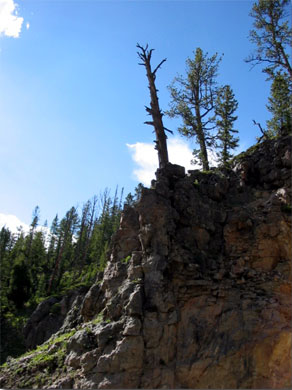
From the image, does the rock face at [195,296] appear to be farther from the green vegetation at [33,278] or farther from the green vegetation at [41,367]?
the green vegetation at [33,278]

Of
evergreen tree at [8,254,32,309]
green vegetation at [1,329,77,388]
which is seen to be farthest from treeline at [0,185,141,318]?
green vegetation at [1,329,77,388]

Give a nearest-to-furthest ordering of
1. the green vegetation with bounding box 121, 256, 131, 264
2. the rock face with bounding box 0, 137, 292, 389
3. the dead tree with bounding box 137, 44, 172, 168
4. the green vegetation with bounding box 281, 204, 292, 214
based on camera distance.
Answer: the rock face with bounding box 0, 137, 292, 389 → the green vegetation with bounding box 281, 204, 292, 214 → the green vegetation with bounding box 121, 256, 131, 264 → the dead tree with bounding box 137, 44, 172, 168

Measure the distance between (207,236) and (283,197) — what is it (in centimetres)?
338

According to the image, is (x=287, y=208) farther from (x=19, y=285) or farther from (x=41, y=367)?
(x=19, y=285)

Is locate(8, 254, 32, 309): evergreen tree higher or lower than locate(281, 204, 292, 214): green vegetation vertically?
higher

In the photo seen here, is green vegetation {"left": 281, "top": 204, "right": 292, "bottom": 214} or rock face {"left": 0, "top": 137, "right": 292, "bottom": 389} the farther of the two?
green vegetation {"left": 281, "top": 204, "right": 292, "bottom": 214}

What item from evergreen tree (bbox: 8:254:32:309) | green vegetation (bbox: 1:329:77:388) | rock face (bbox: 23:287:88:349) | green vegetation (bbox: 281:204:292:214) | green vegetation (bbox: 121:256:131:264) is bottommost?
green vegetation (bbox: 1:329:77:388)

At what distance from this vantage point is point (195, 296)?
1118 cm

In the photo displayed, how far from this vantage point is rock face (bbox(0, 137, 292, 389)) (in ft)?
32.1

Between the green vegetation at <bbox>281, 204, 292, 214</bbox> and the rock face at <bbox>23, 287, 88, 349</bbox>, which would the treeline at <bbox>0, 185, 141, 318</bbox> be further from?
the green vegetation at <bbox>281, 204, 292, 214</bbox>

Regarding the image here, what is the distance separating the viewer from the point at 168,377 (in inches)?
382

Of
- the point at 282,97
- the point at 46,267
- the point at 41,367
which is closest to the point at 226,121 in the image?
the point at 282,97

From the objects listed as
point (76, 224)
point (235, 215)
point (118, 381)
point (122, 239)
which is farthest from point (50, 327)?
point (76, 224)

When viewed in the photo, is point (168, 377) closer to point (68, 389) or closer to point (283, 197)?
point (68, 389)
